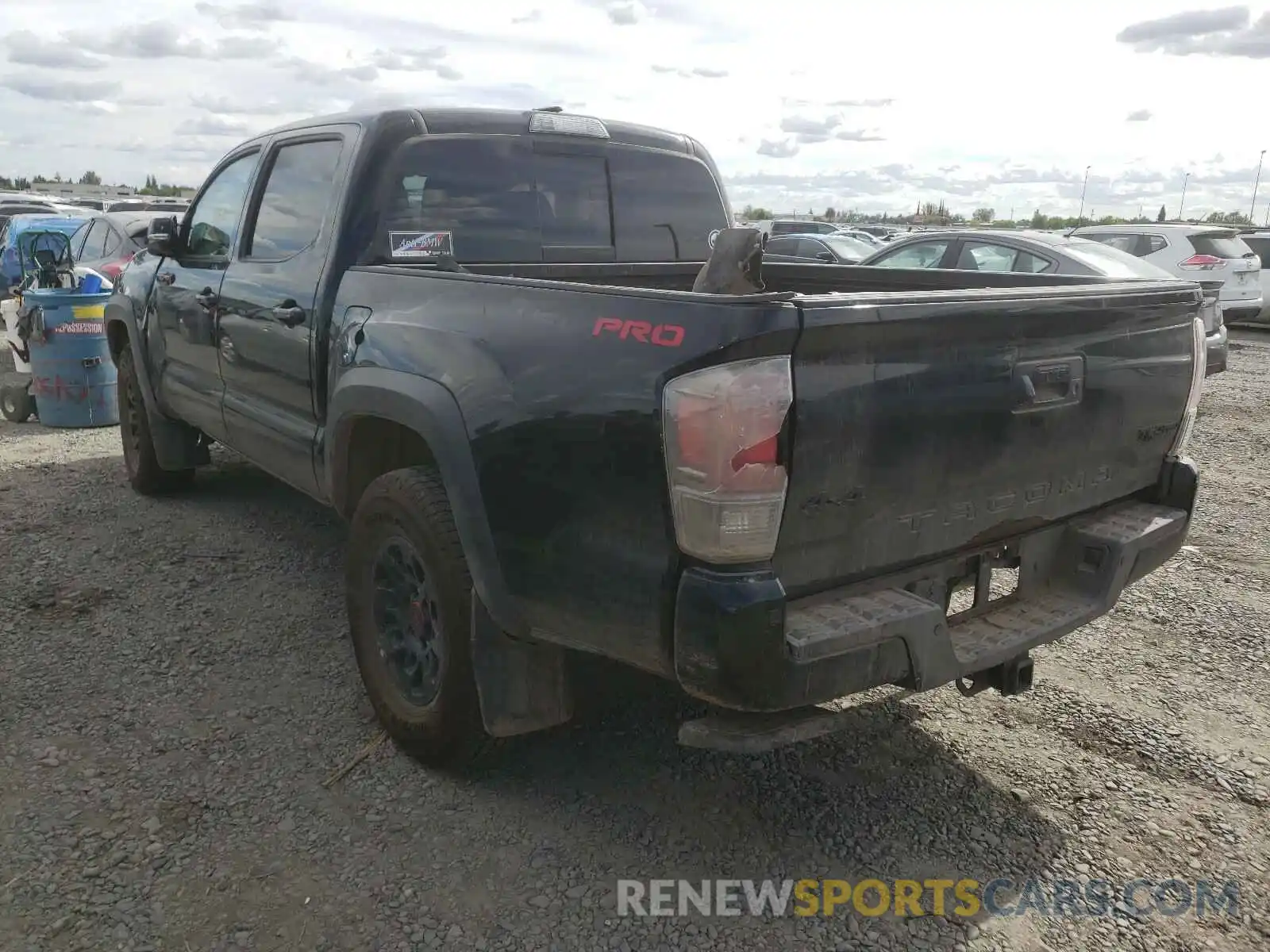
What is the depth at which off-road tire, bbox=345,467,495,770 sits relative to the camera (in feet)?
9.47

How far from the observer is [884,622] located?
235 cm

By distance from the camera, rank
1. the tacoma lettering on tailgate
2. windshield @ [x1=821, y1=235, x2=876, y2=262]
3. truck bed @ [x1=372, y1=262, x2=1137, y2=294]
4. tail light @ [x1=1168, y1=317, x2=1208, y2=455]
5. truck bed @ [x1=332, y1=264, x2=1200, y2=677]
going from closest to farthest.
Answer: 1. truck bed @ [x1=332, y1=264, x2=1200, y2=677]
2. the tacoma lettering on tailgate
3. tail light @ [x1=1168, y1=317, x2=1208, y2=455]
4. truck bed @ [x1=372, y1=262, x2=1137, y2=294]
5. windshield @ [x1=821, y1=235, x2=876, y2=262]

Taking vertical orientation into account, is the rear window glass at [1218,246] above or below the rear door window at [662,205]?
below

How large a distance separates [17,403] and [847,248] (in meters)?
11.8

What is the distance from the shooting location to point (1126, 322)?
9.62ft

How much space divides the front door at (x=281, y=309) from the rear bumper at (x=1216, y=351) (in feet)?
28.9

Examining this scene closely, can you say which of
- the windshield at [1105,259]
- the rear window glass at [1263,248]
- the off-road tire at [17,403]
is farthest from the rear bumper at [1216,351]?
the off-road tire at [17,403]

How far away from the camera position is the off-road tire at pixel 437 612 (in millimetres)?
2887

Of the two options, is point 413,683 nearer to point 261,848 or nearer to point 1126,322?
point 261,848

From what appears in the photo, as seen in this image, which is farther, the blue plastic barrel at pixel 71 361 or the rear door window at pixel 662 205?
the blue plastic barrel at pixel 71 361

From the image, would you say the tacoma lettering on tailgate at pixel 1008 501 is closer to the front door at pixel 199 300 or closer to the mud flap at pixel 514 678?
the mud flap at pixel 514 678

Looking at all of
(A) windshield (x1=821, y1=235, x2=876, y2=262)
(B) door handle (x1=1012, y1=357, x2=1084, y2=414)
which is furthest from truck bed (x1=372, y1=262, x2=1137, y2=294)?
(A) windshield (x1=821, y1=235, x2=876, y2=262)

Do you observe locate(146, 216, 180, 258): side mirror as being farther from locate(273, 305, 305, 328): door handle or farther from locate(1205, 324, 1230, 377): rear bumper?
locate(1205, 324, 1230, 377): rear bumper

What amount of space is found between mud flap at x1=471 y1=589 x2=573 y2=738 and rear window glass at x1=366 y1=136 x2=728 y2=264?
5.32 ft
